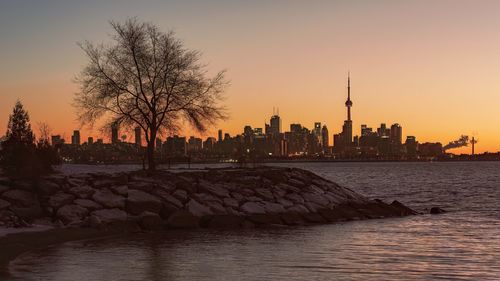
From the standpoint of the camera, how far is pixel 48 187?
27938mm

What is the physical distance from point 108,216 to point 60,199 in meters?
2.40

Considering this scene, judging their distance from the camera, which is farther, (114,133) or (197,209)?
(114,133)

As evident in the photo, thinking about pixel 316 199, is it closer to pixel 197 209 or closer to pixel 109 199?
pixel 197 209

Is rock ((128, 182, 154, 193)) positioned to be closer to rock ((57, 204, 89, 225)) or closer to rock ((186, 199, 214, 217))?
rock ((186, 199, 214, 217))

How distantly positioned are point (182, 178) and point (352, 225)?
28.8 feet

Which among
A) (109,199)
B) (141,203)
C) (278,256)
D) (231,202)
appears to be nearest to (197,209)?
(231,202)

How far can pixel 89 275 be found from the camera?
15812mm

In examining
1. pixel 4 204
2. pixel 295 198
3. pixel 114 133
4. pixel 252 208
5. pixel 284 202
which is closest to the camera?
pixel 4 204

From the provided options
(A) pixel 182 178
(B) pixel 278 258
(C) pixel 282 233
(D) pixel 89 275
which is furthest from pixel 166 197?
(D) pixel 89 275

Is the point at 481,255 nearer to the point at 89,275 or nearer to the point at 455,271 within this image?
the point at 455,271

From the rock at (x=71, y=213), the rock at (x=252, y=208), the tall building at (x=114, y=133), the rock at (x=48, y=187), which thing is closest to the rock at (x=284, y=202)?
the rock at (x=252, y=208)

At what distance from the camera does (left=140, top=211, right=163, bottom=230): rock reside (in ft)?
88.3

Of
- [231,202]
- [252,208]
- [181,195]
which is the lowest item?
[252,208]

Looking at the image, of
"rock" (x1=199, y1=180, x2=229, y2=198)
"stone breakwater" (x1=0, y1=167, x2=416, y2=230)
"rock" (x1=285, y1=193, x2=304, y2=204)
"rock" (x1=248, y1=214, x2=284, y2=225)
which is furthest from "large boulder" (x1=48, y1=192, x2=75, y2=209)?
"rock" (x1=285, y1=193, x2=304, y2=204)
